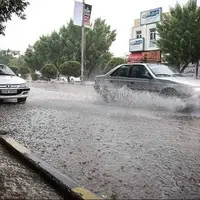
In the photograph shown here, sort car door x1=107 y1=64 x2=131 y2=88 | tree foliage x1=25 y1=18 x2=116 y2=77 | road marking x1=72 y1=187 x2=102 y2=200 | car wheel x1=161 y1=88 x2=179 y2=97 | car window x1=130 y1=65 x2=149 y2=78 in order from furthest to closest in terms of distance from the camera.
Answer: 1. tree foliage x1=25 y1=18 x2=116 y2=77
2. car door x1=107 y1=64 x2=131 y2=88
3. car window x1=130 y1=65 x2=149 y2=78
4. car wheel x1=161 y1=88 x2=179 y2=97
5. road marking x1=72 y1=187 x2=102 y2=200

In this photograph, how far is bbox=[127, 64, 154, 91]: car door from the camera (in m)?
Answer: 9.95

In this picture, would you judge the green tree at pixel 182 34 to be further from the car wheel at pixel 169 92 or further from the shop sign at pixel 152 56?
the car wheel at pixel 169 92

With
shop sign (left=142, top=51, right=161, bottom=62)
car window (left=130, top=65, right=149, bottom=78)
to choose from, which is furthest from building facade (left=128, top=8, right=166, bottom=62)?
car window (left=130, top=65, right=149, bottom=78)

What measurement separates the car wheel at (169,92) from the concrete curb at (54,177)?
5677mm

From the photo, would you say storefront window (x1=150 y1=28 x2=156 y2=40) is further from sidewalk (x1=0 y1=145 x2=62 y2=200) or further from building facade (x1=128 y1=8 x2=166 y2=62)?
sidewalk (x1=0 y1=145 x2=62 y2=200)

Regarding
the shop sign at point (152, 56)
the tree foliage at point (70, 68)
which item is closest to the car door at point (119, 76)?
the shop sign at point (152, 56)

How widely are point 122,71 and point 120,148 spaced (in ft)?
21.9

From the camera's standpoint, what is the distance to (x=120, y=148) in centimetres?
473

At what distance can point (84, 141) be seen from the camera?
521 centimetres

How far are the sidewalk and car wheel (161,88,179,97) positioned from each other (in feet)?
20.1

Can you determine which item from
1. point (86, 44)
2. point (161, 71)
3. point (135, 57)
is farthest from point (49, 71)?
point (161, 71)

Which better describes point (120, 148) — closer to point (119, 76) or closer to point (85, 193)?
point (85, 193)

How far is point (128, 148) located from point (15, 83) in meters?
7.14

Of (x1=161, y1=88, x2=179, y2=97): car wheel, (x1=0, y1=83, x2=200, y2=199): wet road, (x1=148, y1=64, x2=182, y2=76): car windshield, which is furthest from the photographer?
(x1=148, y1=64, x2=182, y2=76): car windshield
